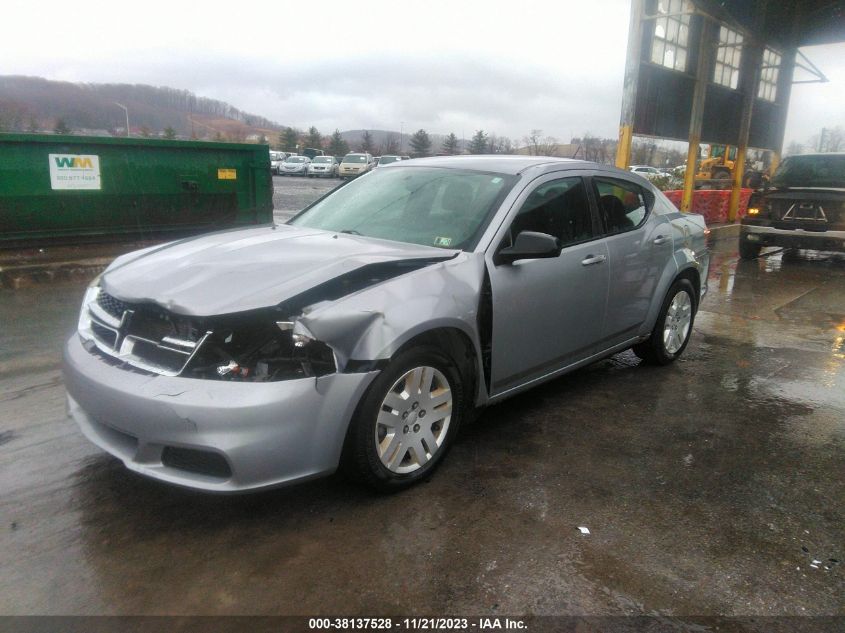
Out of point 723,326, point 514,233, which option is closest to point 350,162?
point 723,326

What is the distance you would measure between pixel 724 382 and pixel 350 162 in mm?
35303

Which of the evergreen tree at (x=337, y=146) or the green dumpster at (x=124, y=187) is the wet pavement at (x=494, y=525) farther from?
the evergreen tree at (x=337, y=146)

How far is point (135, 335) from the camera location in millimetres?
2877

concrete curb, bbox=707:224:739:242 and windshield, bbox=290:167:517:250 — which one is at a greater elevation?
windshield, bbox=290:167:517:250

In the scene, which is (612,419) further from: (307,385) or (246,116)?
(246,116)

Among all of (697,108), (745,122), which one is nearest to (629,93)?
(697,108)

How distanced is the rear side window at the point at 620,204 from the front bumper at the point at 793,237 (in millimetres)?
7124

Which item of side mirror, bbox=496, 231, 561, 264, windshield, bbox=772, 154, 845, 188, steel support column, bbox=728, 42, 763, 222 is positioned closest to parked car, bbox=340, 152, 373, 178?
steel support column, bbox=728, 42, 763, 222

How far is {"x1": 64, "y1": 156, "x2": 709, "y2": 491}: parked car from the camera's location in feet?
8.64

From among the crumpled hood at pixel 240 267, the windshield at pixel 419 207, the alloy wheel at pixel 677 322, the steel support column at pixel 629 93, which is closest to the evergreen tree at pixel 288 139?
the steel support column at pixel 629 93

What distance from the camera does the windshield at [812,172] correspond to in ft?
36.2

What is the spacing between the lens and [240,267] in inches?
120

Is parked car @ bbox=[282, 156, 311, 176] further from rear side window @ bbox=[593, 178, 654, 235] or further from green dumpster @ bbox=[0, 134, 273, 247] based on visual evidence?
rear side window @ bbox=[593, 178, 654, 235]

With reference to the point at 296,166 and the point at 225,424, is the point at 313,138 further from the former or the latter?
the point at 225,424
